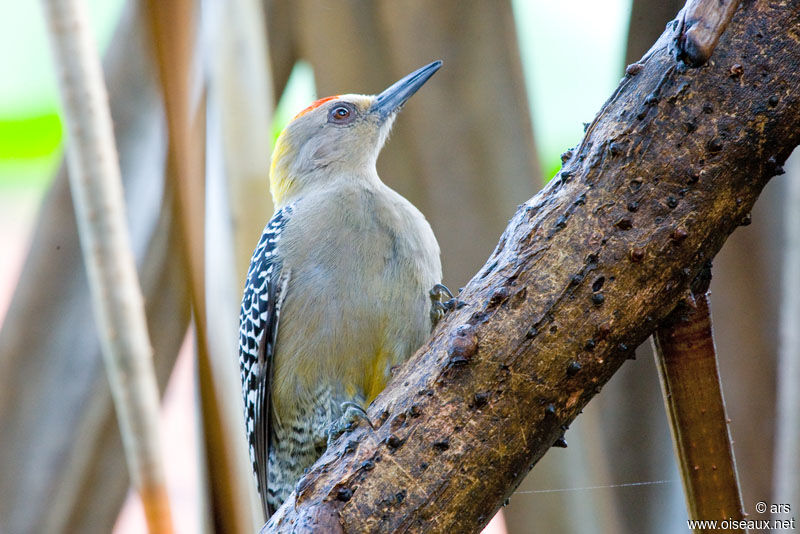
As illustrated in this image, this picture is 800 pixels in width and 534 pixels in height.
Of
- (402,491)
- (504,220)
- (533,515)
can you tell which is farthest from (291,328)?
(533,515)

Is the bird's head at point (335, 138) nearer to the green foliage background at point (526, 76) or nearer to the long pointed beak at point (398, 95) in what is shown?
the long pointed beak at point (398, 95)

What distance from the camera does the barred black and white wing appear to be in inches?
112

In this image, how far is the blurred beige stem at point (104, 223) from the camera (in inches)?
102

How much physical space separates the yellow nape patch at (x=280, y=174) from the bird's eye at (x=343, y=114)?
275mm

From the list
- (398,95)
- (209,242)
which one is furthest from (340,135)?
(209,242)

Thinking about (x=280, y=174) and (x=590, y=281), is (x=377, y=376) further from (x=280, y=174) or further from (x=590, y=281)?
(x=280, y=174)

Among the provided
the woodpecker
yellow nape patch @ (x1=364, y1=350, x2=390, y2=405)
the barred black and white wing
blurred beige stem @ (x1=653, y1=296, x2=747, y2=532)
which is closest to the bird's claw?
the woodpecker

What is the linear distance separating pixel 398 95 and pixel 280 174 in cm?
69

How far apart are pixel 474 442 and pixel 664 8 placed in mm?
2871

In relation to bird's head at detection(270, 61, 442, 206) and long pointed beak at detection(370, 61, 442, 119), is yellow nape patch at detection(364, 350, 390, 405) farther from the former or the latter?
long pointed beak at detection(370, 61, 442, 119)

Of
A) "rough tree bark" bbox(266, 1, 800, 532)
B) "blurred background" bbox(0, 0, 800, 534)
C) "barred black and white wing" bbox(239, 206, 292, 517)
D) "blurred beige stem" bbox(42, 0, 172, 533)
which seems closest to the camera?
"rough tree bark" bbox(266, 1, 800, 532)

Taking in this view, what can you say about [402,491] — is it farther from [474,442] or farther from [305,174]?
[305,174]

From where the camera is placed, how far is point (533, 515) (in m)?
4.00

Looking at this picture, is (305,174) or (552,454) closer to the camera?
(305,174)
